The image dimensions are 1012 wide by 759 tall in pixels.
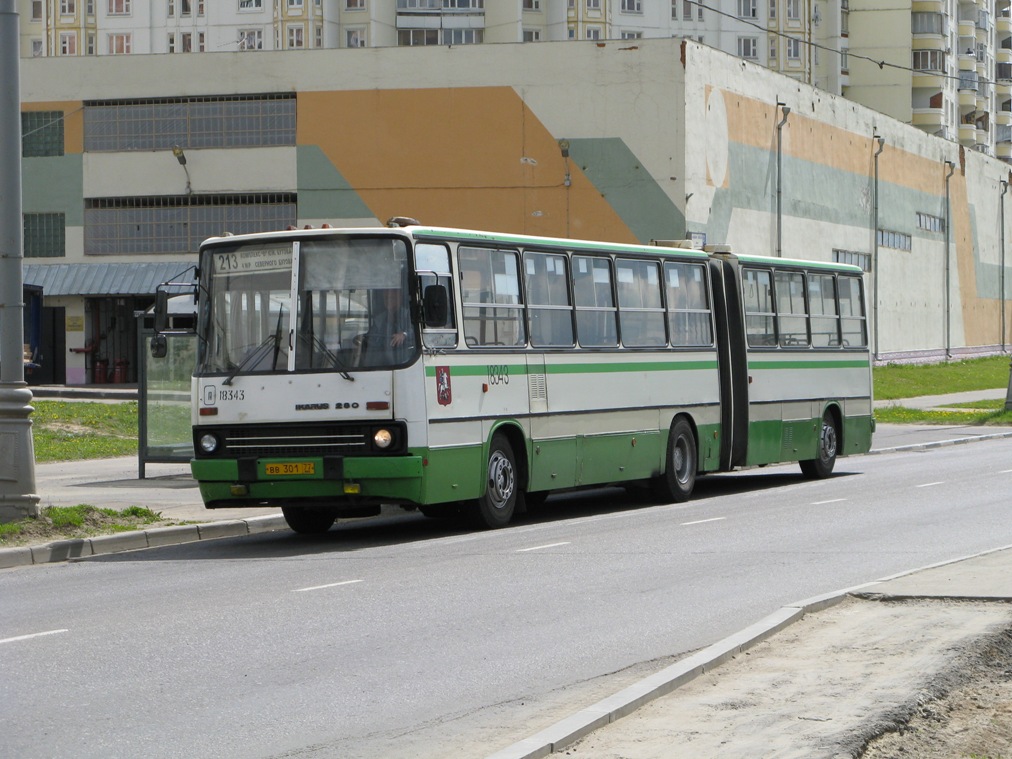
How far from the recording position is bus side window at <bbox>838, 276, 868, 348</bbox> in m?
24.6

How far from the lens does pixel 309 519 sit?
1706cm

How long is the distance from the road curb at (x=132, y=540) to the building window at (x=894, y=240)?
52.0 metres

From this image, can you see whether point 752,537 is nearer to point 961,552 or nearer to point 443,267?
point 961,552

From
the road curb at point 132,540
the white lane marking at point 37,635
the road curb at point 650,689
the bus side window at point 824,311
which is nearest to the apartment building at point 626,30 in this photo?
the bus side window at point 824,311

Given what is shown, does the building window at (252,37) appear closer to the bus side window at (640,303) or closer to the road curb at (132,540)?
the bus side window at (640,303)

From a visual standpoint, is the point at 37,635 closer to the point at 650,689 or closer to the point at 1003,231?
the point at 650,689

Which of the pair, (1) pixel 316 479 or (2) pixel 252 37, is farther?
(2) pixel 252 37

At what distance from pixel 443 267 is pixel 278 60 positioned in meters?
39.2

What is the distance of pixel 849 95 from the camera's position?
369ft

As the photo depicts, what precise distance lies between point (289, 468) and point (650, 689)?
331 inches

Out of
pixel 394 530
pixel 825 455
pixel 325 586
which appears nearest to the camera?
pixel 325 586

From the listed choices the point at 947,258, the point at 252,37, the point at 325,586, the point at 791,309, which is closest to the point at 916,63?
the point at 947,258

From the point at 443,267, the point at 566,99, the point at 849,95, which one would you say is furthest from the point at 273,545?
the point at 849,95

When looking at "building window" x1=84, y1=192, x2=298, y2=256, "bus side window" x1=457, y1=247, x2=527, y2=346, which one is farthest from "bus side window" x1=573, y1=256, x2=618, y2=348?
"building window" x1=84, y1=192, x2=298, y2=256
